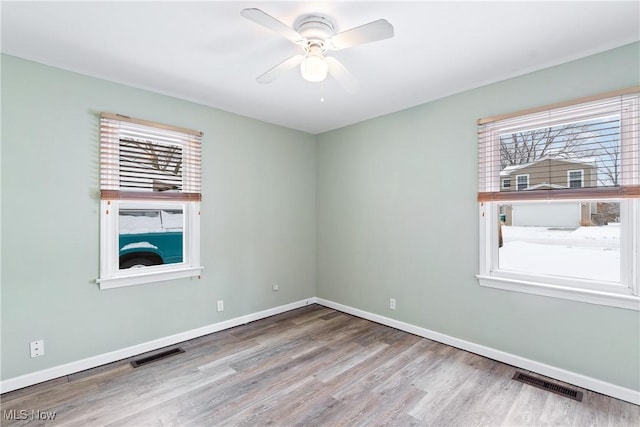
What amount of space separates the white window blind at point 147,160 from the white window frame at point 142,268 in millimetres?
113

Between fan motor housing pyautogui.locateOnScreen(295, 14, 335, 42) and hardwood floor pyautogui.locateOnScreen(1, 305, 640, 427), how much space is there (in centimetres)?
259

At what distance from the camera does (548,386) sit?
2418 mm

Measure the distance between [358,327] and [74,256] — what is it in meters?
2.99

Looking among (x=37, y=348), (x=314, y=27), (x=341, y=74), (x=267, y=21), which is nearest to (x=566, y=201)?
(x=341, y=74)

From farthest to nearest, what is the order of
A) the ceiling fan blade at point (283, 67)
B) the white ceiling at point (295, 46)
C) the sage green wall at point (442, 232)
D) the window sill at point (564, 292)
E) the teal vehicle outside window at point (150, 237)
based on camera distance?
the teal vehicle outside window at point (150, 237) < the sage green wall at point (442, 232) < the window sill at point (564, 292) < the ceiling fan blade at point (283, 67) < the white ceiling at point (295, 46)

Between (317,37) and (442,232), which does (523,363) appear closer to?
(442,232)

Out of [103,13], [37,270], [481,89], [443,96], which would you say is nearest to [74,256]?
[37,270]

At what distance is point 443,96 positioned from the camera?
10.6ft

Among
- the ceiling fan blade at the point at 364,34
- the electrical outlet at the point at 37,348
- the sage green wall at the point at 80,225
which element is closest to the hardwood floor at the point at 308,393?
the electrical outlet at the point at 37,348

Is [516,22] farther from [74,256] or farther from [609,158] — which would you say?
[74,256]

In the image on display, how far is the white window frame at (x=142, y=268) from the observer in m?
2.80

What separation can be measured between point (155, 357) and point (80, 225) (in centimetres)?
140

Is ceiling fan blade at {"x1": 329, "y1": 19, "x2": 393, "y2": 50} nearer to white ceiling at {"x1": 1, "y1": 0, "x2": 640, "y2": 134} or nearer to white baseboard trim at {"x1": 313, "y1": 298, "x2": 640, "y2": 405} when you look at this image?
white ceiling at {"x1": 1, "y1": 0, "x2": 640, "y2": 134}

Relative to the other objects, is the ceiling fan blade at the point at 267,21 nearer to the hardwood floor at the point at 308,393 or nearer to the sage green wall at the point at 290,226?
the sage green wall at the point at 290,226
